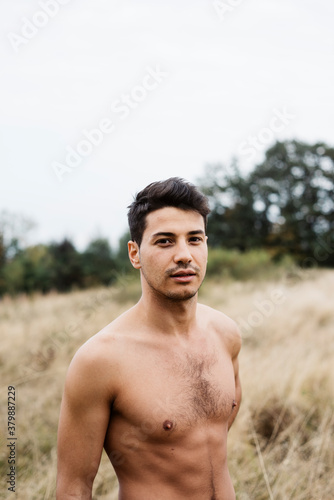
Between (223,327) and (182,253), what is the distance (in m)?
0.62

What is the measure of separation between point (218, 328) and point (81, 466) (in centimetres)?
86

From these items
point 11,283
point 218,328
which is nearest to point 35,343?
point 218,328

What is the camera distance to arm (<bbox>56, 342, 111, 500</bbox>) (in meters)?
1.61

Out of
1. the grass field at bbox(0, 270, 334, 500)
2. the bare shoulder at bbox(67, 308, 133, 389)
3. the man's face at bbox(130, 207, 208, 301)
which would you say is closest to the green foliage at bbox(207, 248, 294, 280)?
the grass field at bbox(0, 270, 334, 500)

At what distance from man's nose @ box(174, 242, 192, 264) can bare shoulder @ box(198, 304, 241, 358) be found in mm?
506

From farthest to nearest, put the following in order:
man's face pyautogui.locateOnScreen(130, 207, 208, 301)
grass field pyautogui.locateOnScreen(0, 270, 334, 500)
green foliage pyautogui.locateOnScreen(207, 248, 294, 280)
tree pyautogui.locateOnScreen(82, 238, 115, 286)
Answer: green foliage pyautogui.locateOnScreen(207, 248, 294, 280) → tree pyautogui.locateOnScreen(82, 238, 115, 286) → grass field pyautogui.locateOnScreen(0, 270, 334, 500) → man's face pyautogui.locateOnScreen(130, 207, 208, 301)

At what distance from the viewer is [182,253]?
170cm

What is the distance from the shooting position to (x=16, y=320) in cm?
1012

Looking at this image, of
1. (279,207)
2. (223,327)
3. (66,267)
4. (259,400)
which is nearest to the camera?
(223,327)

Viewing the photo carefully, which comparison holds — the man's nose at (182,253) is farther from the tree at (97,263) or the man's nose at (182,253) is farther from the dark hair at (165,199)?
the tree at (97,263)

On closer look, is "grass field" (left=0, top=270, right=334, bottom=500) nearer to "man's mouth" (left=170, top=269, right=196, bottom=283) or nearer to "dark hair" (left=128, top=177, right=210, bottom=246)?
"man's mouth" (left=170, top=269, right=196, bottom=283)

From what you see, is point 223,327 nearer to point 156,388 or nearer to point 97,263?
point 156,388

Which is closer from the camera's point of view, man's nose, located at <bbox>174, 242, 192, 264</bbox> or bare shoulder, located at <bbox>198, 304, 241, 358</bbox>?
man's nose, located at <bbox>174, 242, 192, 264</bbox>

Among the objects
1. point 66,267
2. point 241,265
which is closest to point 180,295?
Result: point 241,265
